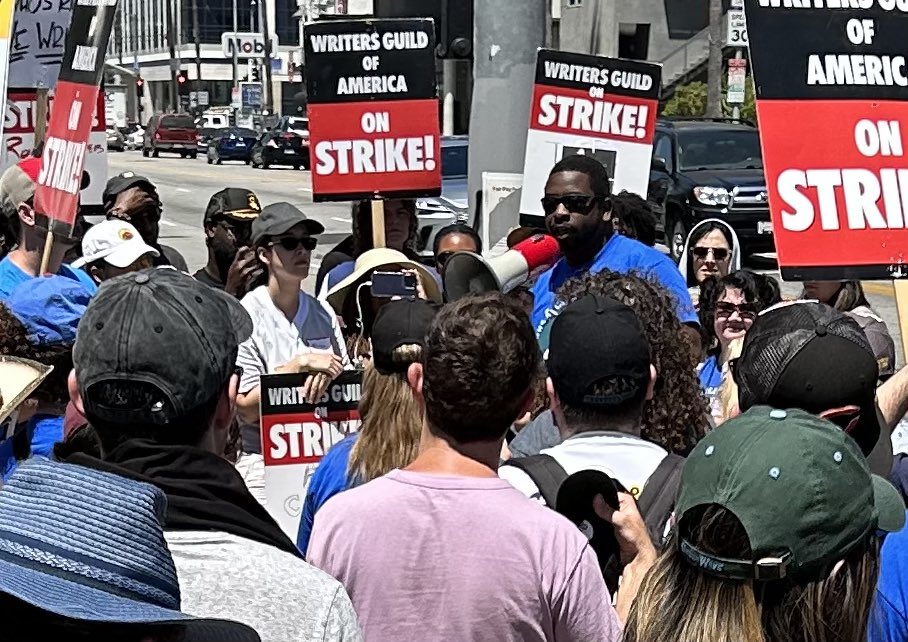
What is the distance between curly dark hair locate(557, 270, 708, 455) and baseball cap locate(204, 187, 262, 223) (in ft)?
11.7

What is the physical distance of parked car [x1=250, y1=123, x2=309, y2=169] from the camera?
4444 cm

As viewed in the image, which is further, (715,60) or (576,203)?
(715,60)

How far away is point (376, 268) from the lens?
5.29 meters

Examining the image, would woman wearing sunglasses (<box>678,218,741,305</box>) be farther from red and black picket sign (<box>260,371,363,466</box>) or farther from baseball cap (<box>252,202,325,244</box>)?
red and black picket sign (<box>260,371,363,466</box>)

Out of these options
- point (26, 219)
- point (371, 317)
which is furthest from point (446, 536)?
point (26, 219)

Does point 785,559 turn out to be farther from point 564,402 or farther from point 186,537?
point 564,402

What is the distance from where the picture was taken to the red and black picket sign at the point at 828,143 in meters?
4.07

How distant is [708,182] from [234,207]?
1257 centimetres

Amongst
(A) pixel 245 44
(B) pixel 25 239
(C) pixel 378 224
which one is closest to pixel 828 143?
(C) pixel 378 224

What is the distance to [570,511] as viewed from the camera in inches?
110

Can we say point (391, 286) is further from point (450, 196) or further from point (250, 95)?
point (250, 95)

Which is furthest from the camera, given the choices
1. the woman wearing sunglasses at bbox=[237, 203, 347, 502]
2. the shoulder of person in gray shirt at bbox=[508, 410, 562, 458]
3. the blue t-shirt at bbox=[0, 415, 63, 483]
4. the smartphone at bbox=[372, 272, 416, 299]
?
the woman wearing sunglasses at bbox=[237, 203, 347, 502]

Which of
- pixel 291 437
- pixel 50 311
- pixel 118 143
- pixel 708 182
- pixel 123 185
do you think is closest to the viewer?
pixel 50 311

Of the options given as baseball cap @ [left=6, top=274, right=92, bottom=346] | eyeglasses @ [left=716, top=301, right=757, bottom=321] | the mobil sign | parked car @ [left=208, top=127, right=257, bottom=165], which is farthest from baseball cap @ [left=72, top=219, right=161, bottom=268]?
the mobil sign
